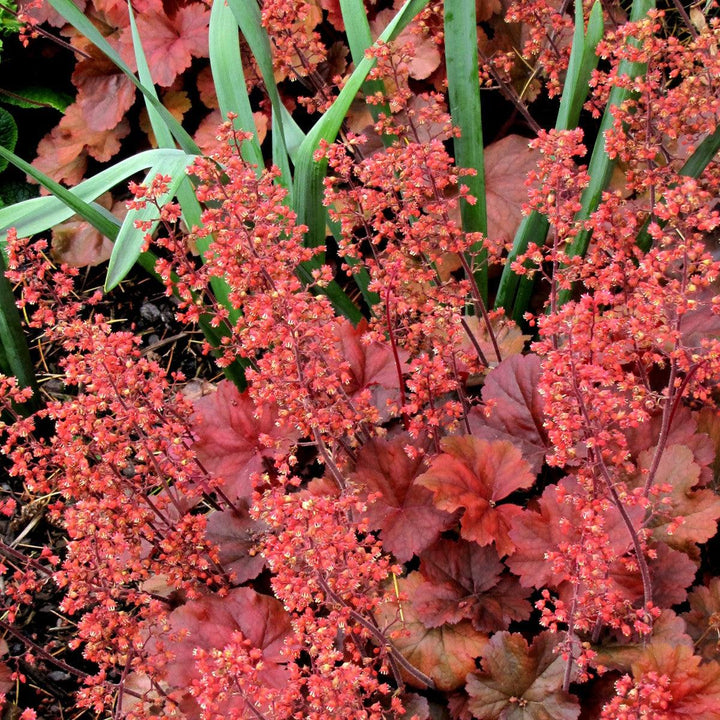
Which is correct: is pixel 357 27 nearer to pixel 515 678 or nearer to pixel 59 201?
pixel 59 201

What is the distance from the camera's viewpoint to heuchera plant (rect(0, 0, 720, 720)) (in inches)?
62.3

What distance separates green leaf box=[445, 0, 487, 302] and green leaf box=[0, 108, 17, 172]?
6.56ft

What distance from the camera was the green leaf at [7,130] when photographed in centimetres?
373

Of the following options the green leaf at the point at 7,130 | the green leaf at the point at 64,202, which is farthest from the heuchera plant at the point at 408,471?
the green leaf at the point at 7,130

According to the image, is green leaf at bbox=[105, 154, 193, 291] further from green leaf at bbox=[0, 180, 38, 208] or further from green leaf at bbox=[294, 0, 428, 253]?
green leaf at bbox=[0, 180, 38, 208]

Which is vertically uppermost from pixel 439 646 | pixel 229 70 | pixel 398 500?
pixel 229 70

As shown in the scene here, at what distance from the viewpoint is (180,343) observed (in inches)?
143

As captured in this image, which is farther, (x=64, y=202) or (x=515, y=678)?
(x=64, y=202)

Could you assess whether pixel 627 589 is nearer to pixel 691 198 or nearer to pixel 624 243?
pixel 624 243

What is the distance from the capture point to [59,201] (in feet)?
8.78

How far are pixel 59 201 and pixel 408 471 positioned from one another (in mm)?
1339

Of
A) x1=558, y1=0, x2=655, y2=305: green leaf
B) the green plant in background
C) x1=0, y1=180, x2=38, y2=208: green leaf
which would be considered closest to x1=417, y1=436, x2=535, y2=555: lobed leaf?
the green plant in background

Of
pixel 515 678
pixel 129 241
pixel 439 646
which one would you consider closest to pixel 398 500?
pixel 439 646

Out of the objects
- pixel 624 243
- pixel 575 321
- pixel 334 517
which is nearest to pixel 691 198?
pixel 575 321
